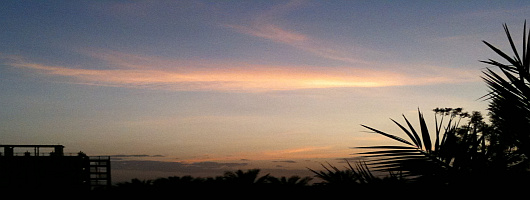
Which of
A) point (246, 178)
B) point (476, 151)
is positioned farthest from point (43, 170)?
point (476, 151)

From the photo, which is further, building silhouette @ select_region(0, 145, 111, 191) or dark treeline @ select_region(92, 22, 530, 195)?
building silhouette @ select_region(0, 145, 111, 191)

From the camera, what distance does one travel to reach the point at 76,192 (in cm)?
4791

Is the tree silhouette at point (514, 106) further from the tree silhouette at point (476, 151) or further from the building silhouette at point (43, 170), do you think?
the building silhouette at point (43, 170)

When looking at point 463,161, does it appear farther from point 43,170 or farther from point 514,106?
point 43,170

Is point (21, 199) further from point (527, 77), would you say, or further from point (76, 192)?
point (527, 77)

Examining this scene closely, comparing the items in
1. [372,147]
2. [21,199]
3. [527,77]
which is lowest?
[21,199]

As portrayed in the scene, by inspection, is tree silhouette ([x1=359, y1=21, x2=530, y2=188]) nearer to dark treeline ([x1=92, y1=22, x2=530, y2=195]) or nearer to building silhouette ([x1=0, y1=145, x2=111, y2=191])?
dark treeline ([x1=92, y1=22, x2=530, y2=195])

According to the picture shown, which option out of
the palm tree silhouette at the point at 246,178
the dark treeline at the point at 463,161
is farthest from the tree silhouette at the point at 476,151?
the palm tree silhouette at the point at 246,178

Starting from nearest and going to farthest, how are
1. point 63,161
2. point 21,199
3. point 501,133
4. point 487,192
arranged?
point 487,192, point 501,133, point 21,199, point 63,161

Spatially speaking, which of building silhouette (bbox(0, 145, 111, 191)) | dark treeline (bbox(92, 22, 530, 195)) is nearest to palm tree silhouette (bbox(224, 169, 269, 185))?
building silhouette (bbox(0, 145, 111, 191))

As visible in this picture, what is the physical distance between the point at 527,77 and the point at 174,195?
36225 millimetres

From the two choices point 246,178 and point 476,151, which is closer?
point 476,151

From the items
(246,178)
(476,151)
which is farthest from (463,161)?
(246,178)

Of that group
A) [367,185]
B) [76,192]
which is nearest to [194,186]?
[76,192]
